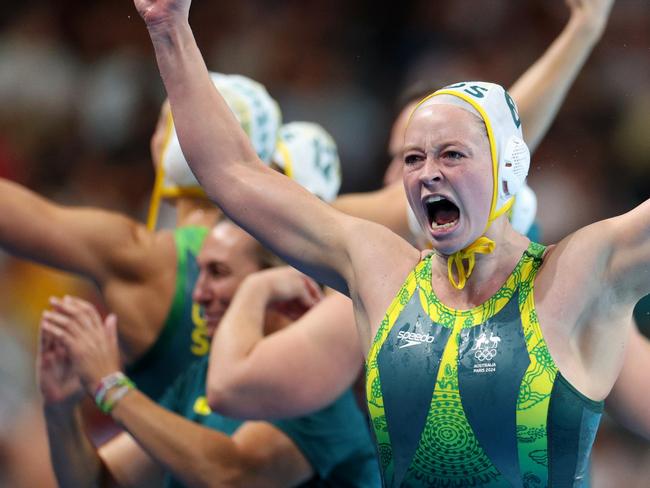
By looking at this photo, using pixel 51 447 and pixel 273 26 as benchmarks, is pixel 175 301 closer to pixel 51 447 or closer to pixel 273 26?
pixel 51 447

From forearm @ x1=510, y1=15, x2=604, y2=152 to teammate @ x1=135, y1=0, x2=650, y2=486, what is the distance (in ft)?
5.35

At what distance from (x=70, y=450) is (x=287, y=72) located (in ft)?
16.8

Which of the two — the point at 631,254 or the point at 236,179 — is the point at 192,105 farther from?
the point at 631,254

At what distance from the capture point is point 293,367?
11.9ft

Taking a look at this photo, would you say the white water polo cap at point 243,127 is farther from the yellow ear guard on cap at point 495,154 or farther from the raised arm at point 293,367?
the yellow ear guard on cap at point 495,154

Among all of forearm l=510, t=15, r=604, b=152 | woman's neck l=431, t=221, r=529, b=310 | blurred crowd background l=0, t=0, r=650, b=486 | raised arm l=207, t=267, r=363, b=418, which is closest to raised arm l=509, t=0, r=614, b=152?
forearm l=510, t=15, r=604, b=152

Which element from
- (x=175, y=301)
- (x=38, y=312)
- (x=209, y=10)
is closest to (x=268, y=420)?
(x=175, y=301)

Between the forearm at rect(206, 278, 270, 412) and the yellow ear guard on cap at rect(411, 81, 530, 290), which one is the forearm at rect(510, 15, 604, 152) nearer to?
the forearm at rect(206, 278, 270, 412)

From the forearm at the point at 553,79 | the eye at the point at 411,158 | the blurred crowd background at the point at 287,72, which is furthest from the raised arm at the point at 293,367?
the blurred crowd background at the point at 287,72

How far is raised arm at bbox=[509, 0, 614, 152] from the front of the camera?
450cm

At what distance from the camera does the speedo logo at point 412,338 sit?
2809 millimetres

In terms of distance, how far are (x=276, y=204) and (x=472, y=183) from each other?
52cm

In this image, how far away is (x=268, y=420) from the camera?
373 centimetres

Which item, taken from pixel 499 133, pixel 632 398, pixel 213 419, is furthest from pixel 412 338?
pixel 213 419
